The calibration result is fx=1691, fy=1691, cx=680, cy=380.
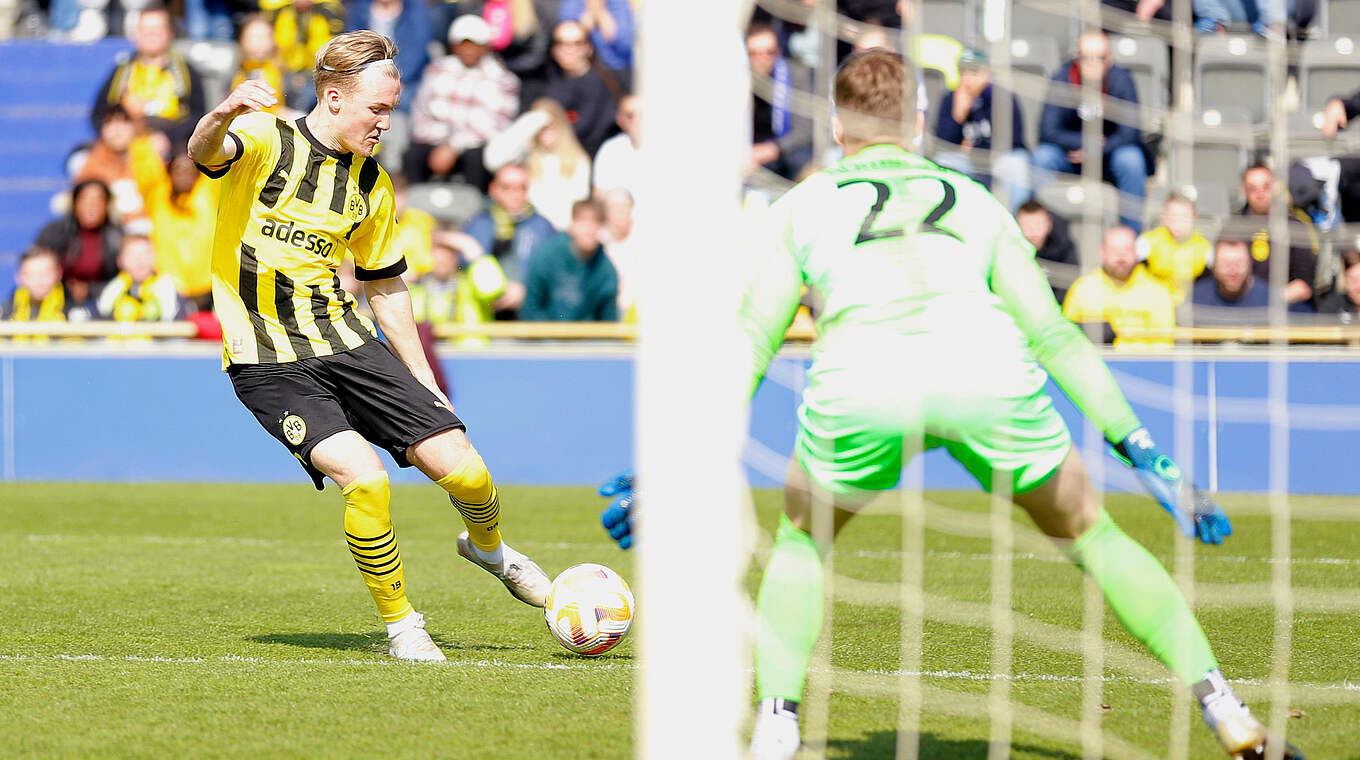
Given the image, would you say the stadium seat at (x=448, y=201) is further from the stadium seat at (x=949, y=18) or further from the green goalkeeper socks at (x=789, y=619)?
the green goalkeeper socks at (x=789, y=619)

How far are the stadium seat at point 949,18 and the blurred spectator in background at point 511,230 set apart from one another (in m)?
3.29

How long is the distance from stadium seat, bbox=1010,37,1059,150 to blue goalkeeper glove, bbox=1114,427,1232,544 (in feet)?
27.9

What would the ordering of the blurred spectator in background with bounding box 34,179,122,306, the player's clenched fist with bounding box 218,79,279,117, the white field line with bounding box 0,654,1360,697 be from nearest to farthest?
the player's clenched fist with bounding box 218,79,279,117 → the white field line with bounding box 0,654,1360,697 → the blurred spectator in background with bounding box 34,179,122,306

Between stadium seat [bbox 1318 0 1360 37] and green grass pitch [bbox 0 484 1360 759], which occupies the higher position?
stadium seat [bbox 1318 0 1360 37]

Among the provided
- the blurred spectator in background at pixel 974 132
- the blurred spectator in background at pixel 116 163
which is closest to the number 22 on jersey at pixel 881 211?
the blurred spectator in background at pixel 974 132

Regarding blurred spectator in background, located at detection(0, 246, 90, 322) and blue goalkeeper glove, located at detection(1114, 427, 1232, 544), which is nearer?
blue goalkeeper glove, located at detection(1114, 427, 1232, 544)

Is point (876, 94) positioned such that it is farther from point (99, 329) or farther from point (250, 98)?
point (99, 329)

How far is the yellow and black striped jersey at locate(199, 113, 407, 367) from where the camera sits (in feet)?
17.8

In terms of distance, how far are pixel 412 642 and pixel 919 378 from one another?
2302 mm

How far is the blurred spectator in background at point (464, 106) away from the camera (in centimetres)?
1343

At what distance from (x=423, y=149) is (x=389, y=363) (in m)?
8.30

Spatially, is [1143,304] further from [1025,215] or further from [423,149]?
[423,149]

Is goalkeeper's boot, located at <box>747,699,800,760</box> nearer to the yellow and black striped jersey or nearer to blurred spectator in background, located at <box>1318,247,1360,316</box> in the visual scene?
the yellow and black striped jersey

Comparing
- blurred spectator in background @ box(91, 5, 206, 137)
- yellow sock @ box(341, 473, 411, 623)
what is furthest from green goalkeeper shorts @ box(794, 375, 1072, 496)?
blurred spectator in background @ box(91, 5, 206, 137)
